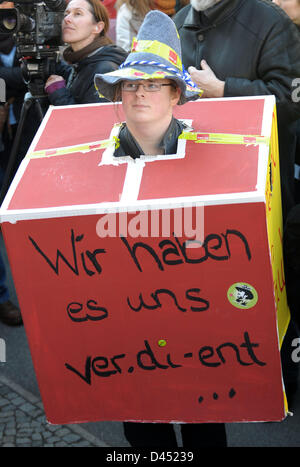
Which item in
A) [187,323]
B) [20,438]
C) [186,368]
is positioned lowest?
[20,438]

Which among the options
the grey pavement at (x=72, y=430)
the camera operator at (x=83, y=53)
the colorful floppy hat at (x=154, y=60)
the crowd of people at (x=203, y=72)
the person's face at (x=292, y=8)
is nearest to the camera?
the colorful floppy hat at (x=154, y=60)

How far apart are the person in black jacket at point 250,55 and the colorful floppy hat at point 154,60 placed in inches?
30.8

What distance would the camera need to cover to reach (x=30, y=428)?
2816mm

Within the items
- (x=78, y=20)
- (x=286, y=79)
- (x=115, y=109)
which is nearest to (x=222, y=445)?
(x=115, y=109)

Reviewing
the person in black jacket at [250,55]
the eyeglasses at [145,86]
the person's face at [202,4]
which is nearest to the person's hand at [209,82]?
the person in black jacket at [250,55]

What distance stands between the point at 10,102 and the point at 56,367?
2.30 meters

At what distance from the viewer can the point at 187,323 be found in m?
1.82

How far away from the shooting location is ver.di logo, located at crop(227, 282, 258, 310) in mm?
1733

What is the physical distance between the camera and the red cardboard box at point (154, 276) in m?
1.71

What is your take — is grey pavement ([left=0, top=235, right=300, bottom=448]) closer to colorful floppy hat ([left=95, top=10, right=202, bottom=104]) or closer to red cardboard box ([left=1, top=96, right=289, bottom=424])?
red cardboard box ([left=1, top=96, right=289, bottom=424])

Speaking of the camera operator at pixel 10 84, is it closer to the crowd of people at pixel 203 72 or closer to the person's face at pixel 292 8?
the crowd of people at pixel 203 72

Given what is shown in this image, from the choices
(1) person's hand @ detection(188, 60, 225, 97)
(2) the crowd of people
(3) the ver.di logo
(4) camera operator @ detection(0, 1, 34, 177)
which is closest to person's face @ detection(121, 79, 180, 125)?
(2) the crowd of people
